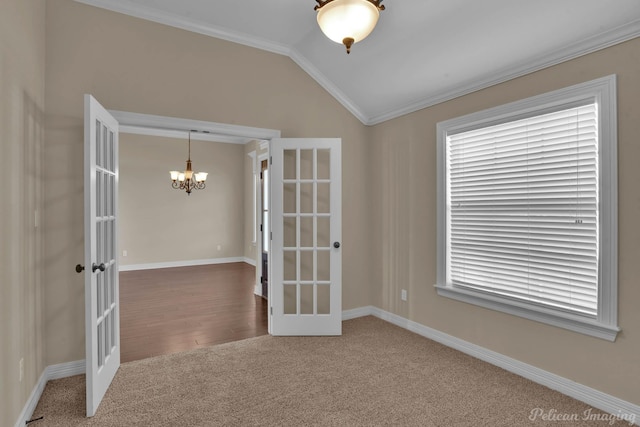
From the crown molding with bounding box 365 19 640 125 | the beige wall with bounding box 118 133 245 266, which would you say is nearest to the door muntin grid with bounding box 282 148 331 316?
the crown molding with bounding box 365 19 640 125

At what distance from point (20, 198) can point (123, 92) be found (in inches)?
50.0

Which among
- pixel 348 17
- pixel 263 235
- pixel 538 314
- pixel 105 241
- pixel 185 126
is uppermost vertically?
pixel 348 17

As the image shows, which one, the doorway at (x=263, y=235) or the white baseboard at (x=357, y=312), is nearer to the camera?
the white baseboard at (x=357, y=312)

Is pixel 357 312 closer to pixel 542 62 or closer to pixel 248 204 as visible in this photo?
pixel 542 62

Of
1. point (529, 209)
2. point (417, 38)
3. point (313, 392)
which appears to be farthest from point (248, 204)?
point (529, 209)

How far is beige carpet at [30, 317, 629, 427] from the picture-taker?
2.23 meters

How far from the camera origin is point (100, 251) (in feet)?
8.34

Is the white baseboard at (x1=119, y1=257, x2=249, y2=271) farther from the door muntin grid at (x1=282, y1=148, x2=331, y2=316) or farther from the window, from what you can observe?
the window

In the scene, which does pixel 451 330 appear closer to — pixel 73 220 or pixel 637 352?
pixel 637 352

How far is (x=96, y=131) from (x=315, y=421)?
8.00 ft

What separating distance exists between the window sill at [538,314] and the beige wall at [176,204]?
6.34 metres

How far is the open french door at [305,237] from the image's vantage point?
12.1ft

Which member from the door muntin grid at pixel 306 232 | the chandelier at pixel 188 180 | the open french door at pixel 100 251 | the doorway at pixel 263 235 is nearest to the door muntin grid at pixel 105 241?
the open french door at pixel 100 251

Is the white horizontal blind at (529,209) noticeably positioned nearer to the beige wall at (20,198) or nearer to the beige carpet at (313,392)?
the beige carpet at (313,392)
